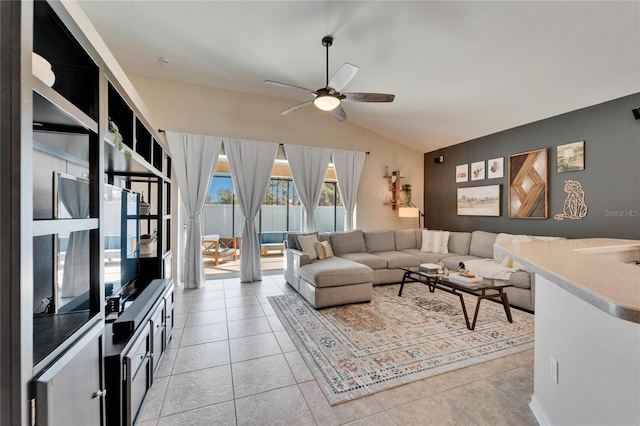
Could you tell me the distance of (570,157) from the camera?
380 cm

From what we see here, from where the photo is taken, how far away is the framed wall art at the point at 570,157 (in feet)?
12.1

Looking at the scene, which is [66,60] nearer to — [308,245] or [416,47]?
[416,47]

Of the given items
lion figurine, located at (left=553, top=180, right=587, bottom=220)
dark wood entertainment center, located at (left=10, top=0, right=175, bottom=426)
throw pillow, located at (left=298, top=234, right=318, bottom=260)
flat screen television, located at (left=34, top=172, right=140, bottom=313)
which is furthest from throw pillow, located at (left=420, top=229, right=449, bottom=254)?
flat screen television, located at (left=34, top=172, right=140, bottom=313)

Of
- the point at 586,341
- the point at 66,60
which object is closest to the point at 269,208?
the point at 66,60

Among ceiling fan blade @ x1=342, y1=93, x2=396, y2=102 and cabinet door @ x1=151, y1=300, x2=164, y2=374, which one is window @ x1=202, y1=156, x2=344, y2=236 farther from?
cabinet door @ x1=151, y1=300, x2=164, y2=374

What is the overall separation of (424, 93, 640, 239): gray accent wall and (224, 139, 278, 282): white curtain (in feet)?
12.5

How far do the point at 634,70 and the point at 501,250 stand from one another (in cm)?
291

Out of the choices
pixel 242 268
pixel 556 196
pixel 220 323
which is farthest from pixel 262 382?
pixel 556 196

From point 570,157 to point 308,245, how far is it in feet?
13.3

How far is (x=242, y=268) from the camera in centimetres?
484

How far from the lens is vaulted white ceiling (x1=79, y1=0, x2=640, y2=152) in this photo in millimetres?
2453

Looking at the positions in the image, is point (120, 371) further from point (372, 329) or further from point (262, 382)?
point (372, 329)

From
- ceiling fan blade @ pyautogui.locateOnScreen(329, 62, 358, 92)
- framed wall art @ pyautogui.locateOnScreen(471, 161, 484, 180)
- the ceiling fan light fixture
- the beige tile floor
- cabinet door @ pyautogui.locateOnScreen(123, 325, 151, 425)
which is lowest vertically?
the beige tile floor

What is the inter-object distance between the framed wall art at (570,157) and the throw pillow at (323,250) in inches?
146
